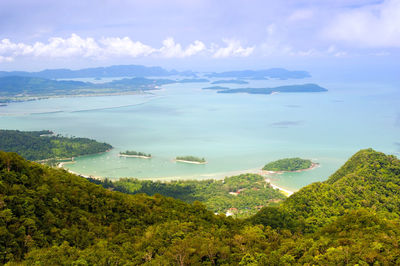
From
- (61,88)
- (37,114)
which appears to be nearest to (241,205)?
(37,114)

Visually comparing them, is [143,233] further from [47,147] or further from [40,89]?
[40,89]

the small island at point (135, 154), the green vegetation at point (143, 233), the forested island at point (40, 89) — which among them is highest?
the forested island at point (40, 89)

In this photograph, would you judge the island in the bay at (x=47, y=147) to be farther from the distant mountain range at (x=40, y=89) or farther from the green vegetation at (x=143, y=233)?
the distant mountain range at (x=40, y=89)

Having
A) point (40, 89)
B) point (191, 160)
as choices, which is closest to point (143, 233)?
point (191, 160)

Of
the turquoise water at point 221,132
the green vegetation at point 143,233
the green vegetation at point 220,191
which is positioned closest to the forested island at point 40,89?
the turquoise water at point 221,132

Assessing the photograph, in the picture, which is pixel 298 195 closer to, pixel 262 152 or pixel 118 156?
pixel 262 152
